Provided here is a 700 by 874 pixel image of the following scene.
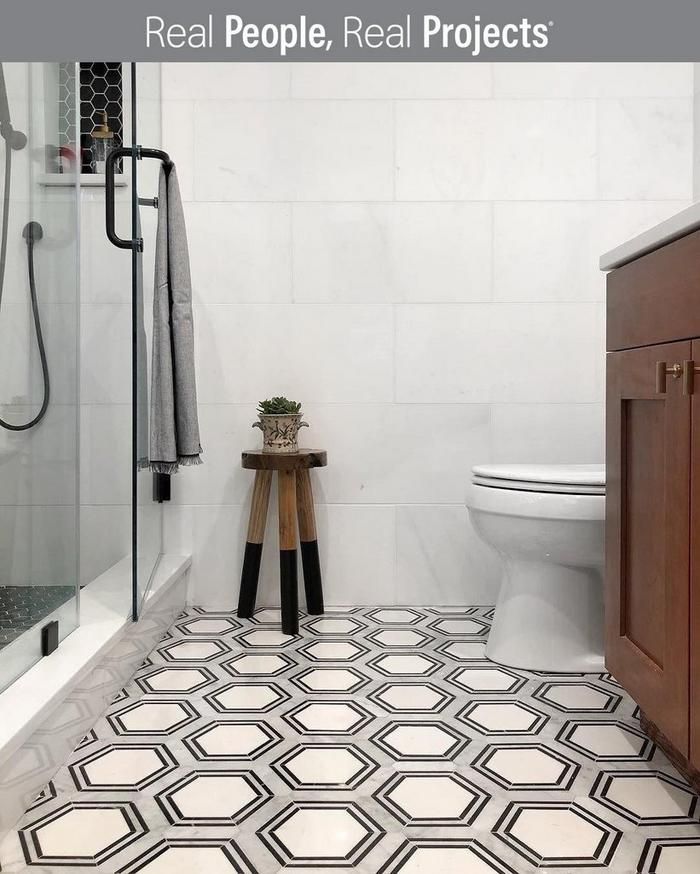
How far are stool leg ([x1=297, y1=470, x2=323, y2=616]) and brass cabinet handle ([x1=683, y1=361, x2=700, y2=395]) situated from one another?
1274mm

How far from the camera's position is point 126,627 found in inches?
65.0

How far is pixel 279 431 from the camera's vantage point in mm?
2104

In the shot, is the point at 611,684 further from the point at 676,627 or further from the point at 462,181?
the point at 462,181

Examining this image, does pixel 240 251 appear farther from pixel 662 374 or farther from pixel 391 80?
pixel 662 374

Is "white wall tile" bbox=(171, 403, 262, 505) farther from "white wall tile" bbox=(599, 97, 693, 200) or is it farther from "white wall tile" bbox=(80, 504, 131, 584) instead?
"white wall tile" bbox=(599, 97, 693, 200)

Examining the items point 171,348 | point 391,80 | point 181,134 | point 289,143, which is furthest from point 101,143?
point 391,80

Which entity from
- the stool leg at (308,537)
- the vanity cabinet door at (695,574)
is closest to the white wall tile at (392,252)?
the stool leg at (308,537)

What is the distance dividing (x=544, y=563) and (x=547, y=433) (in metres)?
0.62

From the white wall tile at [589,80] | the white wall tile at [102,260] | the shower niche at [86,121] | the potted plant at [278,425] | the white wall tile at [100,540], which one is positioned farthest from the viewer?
the white wall tile at [589,80]

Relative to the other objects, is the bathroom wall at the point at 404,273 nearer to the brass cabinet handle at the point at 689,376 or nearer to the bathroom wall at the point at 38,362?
the bathroom wall at the point at 38,362

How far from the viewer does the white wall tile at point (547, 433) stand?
2291 millimetres
